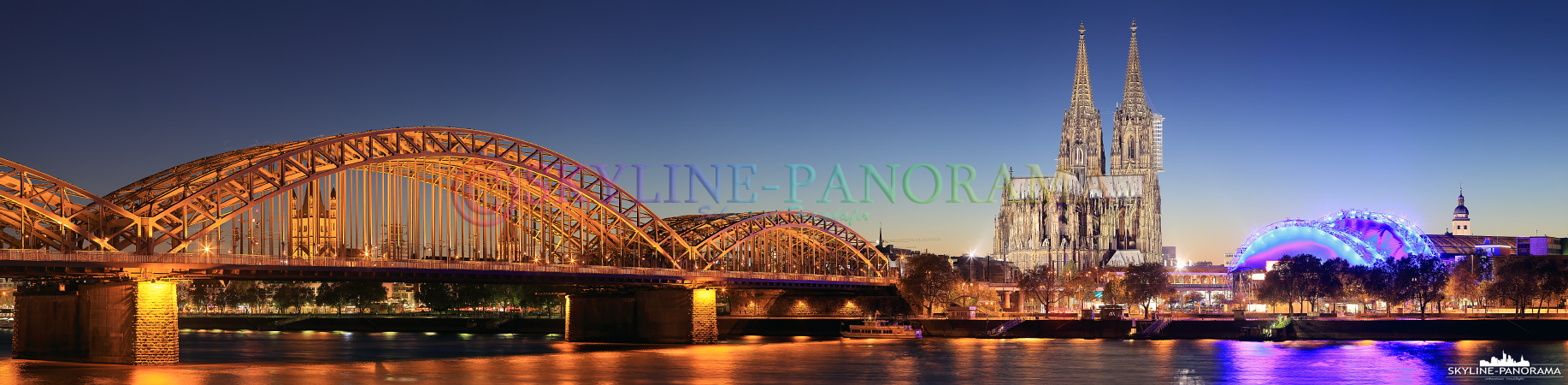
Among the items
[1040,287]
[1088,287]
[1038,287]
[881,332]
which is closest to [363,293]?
[1038,287]

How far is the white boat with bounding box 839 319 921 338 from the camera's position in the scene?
124938 millimetres

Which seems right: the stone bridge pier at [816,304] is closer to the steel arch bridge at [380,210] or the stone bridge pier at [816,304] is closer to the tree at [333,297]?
the steel arch bridge at [380,210]

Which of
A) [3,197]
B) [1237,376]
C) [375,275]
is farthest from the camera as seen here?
[375,275]

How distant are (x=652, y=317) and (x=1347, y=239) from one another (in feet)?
318

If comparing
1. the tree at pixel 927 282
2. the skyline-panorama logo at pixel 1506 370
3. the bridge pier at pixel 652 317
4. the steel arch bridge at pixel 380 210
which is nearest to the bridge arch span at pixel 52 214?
the steel arch bridge at pixel 380 210

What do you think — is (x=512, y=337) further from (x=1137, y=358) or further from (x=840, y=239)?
(x=1137, y=358)

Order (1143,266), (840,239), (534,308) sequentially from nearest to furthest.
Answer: (840,239), (1143,266), (534,308)

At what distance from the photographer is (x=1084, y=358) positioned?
8631 centimetres

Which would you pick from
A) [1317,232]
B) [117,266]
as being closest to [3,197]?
[117,266]

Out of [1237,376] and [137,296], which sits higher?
[137,296]

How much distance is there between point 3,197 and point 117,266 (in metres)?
5.91

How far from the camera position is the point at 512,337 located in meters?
130

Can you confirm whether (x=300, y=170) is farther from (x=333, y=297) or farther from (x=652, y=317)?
(x=333, y=297)

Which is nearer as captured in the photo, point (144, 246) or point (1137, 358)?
point (144, 246)
